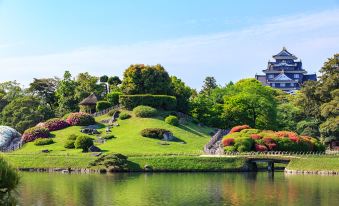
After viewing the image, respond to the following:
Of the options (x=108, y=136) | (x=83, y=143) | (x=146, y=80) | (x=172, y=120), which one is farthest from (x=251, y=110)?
(x=83, y=143)

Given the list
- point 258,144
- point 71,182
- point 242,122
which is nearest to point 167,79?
point 242,122

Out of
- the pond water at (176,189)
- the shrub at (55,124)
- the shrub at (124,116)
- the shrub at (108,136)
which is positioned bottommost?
the pond water at (176,189)

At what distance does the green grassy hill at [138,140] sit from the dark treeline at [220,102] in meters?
5.70

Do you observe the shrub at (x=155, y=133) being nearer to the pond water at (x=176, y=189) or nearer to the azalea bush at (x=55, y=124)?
the azalea bush at (x=55, y=124)

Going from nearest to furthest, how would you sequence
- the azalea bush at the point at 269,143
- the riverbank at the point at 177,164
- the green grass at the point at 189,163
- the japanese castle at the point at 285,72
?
→ 1. the riverbank at the point at 177,164
2. the green grass at the point at 189,163
3. the azalea bush at the point at 269,143
4. the japanese castle at the point at 285,72

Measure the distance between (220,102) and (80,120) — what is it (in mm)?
26041

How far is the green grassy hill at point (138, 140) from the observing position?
254 feet

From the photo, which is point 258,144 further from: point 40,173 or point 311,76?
point 311,76

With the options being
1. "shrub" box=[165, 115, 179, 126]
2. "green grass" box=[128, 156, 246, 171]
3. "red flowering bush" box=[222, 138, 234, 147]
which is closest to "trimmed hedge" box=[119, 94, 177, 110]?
"shrub" box=[165, 115, 179, 126]

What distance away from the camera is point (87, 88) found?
11050 centimetres

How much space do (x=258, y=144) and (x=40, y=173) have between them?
28.8m

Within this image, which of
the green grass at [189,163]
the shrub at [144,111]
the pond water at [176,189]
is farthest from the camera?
the shrub at [144,111]

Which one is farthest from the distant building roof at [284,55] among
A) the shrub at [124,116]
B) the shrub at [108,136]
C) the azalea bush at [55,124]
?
the shrub at [108,136]

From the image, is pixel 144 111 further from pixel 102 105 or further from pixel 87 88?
pixel 87 88
